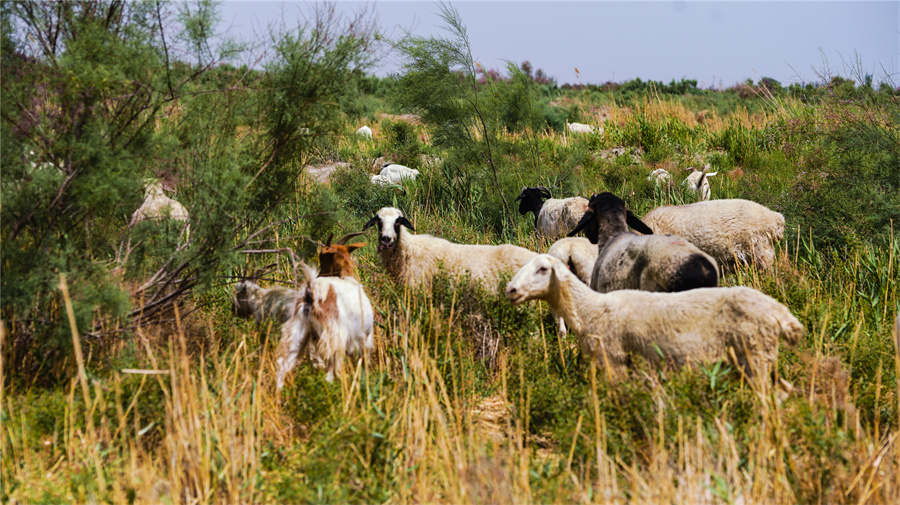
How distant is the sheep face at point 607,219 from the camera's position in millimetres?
7426

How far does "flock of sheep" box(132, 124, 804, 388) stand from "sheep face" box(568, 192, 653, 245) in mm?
11

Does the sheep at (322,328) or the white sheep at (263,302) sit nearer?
the sheep at (322,328)

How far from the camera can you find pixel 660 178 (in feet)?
46.7

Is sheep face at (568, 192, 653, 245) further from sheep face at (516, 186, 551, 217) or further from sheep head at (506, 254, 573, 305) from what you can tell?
sheep face at (516, 186, 551, 217)

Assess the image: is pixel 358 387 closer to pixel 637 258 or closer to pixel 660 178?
pixel 637 258

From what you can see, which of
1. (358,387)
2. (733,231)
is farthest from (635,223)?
(358,387)

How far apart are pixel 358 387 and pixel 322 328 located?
2.20ft

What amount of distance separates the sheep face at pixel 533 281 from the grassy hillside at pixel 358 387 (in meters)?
0.53

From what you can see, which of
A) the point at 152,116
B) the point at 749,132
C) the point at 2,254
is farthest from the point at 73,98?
the point at 749,132

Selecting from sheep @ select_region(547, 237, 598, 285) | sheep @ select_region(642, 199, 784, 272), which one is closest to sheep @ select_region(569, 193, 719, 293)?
sheep @ select_region(547, 237, 598, 285)

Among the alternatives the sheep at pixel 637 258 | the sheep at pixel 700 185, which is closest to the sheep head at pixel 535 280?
the sheep at pixel 637 258

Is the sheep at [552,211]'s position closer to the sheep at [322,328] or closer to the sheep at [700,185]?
the sheep at [700,185]

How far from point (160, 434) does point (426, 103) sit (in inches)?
380

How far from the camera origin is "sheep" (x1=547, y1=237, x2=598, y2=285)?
7871 mm
